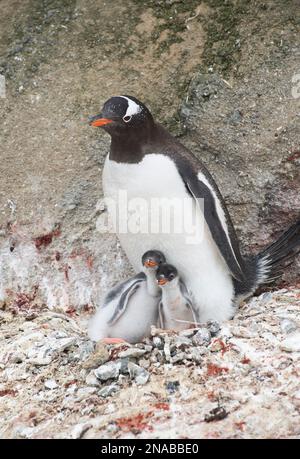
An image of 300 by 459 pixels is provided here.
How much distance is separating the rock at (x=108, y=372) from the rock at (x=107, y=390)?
56 mm

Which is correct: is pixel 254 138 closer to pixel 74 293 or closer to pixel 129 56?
pixel 129 56

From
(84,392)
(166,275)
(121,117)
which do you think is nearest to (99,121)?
(121,117)

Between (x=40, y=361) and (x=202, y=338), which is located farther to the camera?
(x=40, y=361)

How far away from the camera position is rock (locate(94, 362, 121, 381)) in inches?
129

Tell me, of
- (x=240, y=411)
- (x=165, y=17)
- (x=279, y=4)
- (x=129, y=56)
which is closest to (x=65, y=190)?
(x=129, y=56)

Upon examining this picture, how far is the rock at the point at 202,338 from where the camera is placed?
3455 mm

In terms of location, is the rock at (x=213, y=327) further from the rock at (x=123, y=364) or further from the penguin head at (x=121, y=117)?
the penguin head at (x=121, y=117)

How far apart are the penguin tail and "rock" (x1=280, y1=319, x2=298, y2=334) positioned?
740 millimetres

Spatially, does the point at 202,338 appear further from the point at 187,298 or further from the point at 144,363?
the point at 187,298

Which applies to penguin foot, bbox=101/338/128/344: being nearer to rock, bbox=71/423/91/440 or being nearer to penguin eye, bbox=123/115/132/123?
rock, bbox=71/423/91/440

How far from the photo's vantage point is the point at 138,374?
3.26 meters

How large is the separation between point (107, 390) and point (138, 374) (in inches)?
6.0

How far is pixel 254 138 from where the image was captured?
4551 millimetres

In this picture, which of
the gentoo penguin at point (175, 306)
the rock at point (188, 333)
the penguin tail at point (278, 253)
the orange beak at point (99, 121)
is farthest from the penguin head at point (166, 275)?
the orange beak at point (99, 121)
